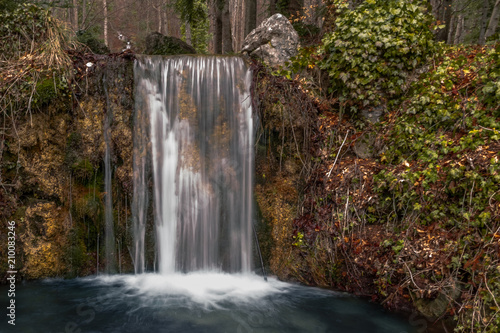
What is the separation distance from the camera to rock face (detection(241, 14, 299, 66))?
715 cm

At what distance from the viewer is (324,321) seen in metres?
4.83

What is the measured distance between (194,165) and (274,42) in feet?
10.3

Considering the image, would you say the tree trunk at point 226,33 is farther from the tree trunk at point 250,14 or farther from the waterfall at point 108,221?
the waterfall at point 108,221

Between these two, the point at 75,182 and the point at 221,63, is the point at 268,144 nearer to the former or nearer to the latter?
the point at 221,63

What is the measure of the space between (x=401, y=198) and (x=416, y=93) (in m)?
2.13

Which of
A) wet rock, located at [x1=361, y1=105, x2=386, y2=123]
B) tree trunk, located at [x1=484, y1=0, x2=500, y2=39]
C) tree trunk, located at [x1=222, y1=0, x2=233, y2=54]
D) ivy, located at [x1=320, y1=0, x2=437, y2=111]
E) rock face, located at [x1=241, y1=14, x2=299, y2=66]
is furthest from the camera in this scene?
tree trunk, located at [x1=222, y1=0, x2=233, y2=54]

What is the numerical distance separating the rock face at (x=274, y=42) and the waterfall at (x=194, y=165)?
1117mm

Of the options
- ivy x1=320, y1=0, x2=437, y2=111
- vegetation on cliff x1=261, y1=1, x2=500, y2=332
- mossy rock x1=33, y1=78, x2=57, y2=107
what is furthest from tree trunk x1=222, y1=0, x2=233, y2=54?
mossy rock x1=33, y1=78, x2=57, y2=107

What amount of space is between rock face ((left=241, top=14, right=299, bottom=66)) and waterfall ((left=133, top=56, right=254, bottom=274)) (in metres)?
1.12

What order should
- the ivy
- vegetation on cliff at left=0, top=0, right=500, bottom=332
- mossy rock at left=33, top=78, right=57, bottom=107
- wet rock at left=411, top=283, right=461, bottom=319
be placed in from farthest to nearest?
the ivy
mossy rock at left=33, top=78, right=57, bottom=107
vegetation on cliff at left=0, top=0, right=500, bottom=332
wet rock at left=411, top=283, right=461, bottom=319

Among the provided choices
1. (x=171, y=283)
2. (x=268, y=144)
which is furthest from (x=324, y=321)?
(x=268, y=144)

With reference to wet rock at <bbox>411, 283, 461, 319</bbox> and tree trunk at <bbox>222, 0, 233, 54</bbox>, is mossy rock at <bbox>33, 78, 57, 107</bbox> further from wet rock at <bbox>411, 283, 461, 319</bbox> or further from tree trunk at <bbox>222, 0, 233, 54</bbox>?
tree trunk at <bbox>222, 0, 233, 54</bbox>

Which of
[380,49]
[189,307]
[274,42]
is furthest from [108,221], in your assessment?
[380,49]

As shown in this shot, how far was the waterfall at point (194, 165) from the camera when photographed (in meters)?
6.30
